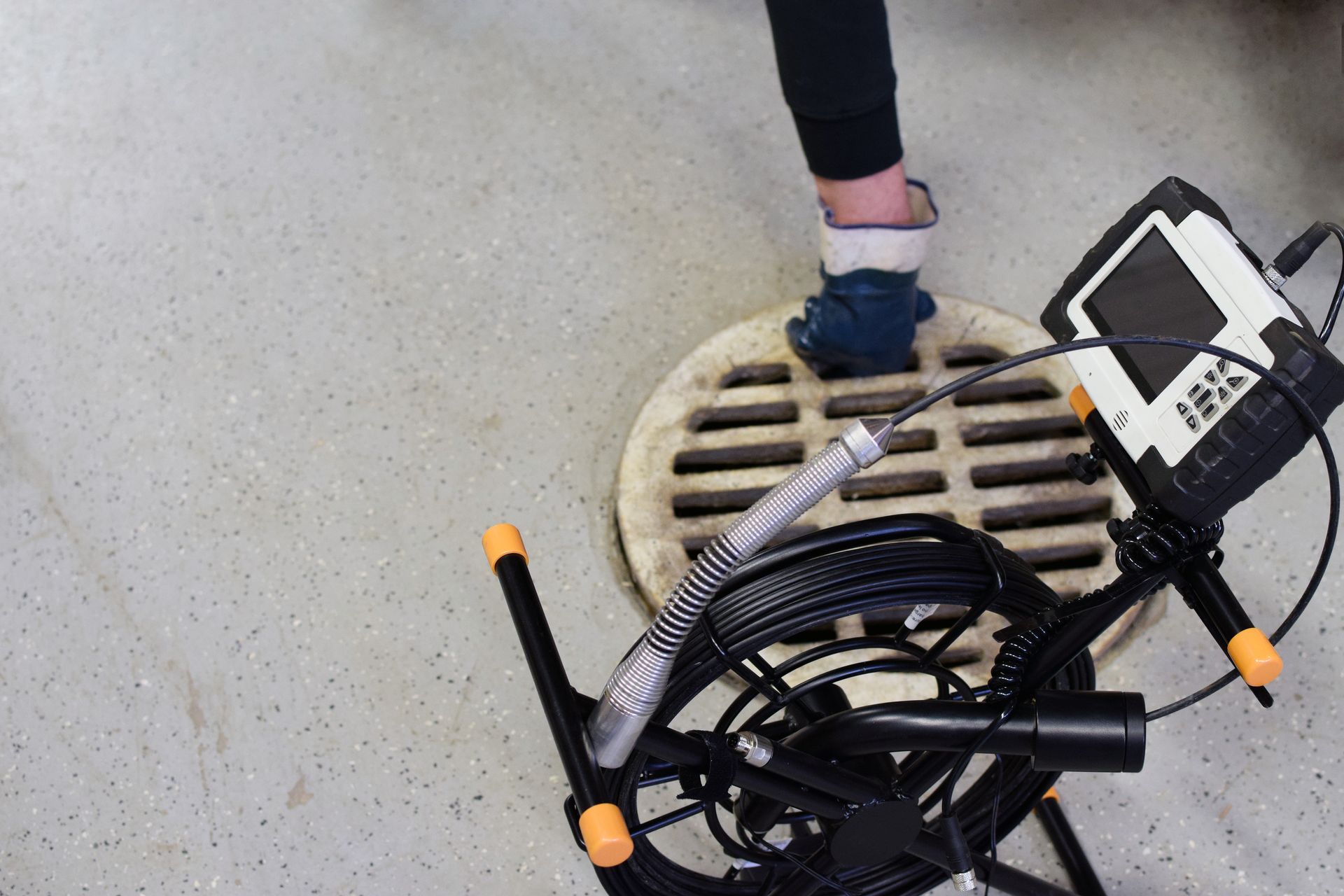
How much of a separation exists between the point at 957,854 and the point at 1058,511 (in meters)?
0.53

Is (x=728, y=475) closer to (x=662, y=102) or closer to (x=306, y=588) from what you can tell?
(x=306, y=588)

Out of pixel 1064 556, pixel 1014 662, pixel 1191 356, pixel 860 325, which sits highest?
pixel 1191 356

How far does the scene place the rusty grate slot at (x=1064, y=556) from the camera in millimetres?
1346

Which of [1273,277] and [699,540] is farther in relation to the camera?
[699,540]

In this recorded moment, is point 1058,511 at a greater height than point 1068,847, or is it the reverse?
point 1058,511

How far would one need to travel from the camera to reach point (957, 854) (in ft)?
3.23

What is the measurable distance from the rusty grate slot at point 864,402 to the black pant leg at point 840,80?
0.28 m

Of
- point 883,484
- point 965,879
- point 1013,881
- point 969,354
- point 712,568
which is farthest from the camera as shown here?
point 969,354

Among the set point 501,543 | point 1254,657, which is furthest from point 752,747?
point 1254,657

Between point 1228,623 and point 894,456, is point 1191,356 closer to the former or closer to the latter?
point 1228,623

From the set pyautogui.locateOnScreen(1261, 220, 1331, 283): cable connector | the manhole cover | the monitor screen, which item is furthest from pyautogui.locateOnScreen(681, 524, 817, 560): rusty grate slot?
pyautogui.locateOnScreen(1261, 220, 1331, 283): cable connector

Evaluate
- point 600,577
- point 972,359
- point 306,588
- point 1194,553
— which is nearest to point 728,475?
point 600,577

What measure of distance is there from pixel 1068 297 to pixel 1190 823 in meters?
0.64

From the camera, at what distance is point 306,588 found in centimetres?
140
